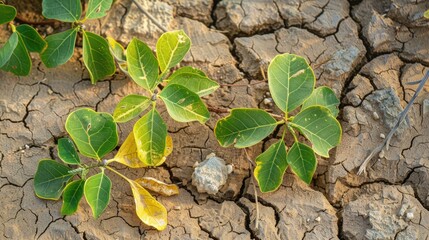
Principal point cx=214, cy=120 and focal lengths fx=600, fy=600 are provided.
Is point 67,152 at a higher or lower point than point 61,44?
lower

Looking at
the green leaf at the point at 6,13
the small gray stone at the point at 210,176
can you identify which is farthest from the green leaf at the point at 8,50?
the small gray stone at the point at 210,176

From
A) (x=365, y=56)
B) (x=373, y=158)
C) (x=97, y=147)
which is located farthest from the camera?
(x=365, y=56)

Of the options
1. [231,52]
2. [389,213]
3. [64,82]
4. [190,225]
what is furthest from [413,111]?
[64,82]

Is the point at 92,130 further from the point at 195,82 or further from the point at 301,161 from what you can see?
the point at 301,161

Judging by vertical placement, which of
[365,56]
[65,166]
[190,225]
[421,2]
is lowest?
[190,225]

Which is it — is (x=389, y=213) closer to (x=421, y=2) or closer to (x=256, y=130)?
(x=256, y=130)

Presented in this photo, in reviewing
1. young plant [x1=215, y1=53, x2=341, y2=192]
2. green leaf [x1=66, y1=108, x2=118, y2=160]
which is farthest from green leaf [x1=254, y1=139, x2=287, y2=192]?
green leaf [x1=66, y1=108, x2=118, y2=160]

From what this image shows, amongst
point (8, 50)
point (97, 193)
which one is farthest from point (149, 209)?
point (8, 50)
